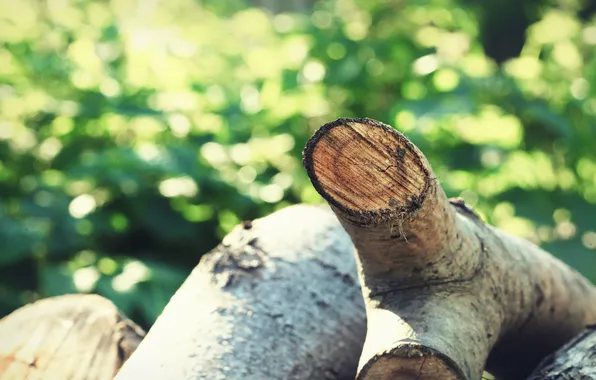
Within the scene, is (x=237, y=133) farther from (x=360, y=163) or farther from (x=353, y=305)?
(x=360, y=163)

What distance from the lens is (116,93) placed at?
3215 mm

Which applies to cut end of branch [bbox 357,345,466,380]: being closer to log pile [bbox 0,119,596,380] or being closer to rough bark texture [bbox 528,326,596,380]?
log pile [bbox 0,119,596,380]

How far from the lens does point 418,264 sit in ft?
3.89

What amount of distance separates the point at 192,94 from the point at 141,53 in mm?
481

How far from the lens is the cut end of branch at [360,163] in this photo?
3.32 feet

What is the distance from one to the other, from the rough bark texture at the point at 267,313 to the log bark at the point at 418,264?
18 centimetres

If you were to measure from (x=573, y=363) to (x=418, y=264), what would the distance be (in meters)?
0.30

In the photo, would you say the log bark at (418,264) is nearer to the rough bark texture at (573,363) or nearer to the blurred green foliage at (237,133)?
the rough bark texture at (573,363)

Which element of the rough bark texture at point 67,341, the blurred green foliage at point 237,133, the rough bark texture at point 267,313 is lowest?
the blurred green foliage at point 237,133

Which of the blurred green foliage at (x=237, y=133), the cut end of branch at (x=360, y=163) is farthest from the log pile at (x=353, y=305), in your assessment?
the blurred green foliage at (x=237, y=133)

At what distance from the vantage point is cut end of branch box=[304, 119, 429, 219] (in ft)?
3.32

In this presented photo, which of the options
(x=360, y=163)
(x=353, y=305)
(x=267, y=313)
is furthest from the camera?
(x=353, y=305)

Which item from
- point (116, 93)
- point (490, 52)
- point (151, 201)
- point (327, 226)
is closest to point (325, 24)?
point (116, 93)

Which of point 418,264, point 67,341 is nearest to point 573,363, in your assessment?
point 418,264
